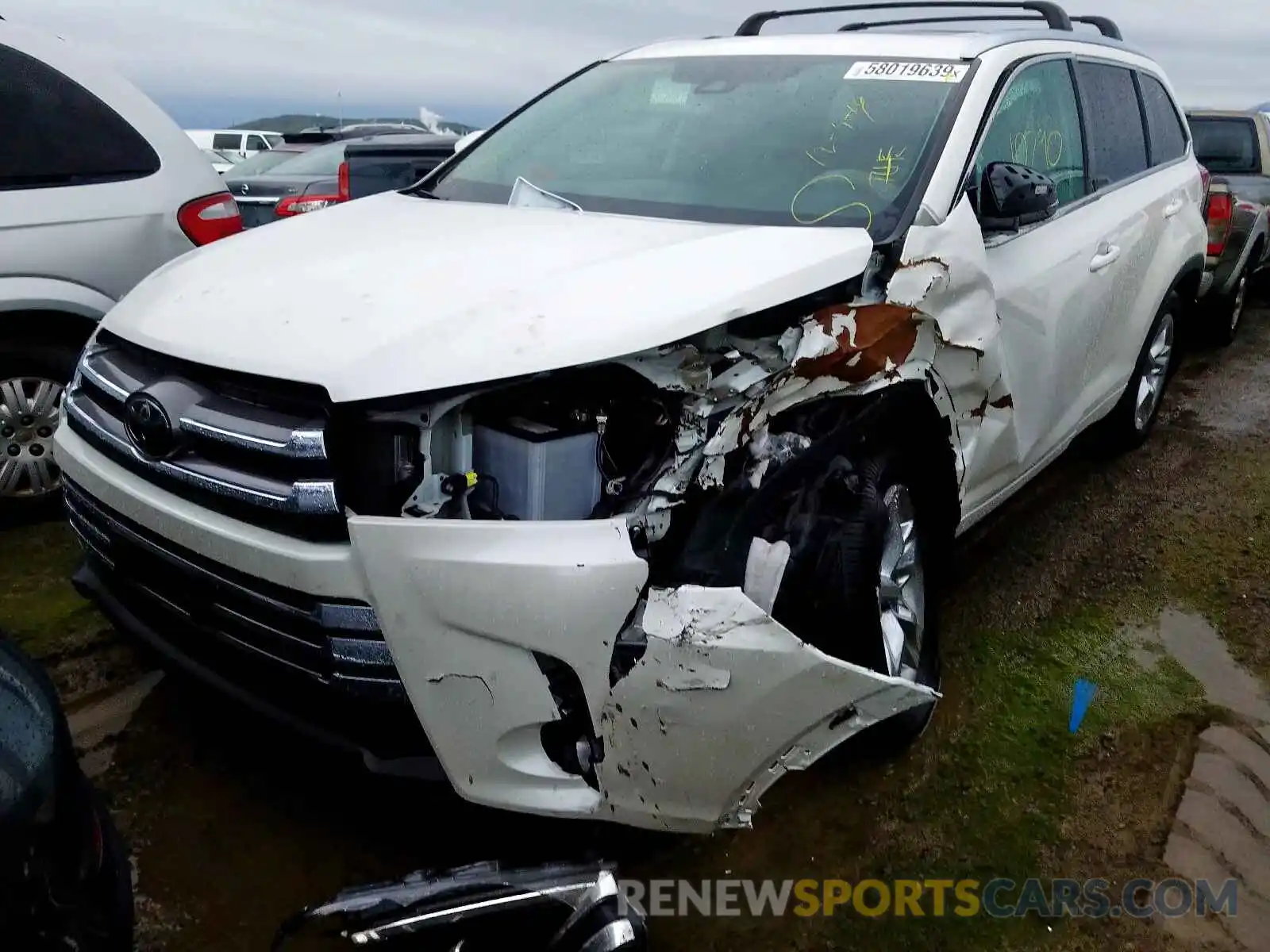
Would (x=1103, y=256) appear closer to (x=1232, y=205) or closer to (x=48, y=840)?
(x=48, y=840)

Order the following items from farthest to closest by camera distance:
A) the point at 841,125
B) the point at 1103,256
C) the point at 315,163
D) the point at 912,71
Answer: the point at 315,163 → the point at 1103,256 → the point at 912,71 → the point at 841,125

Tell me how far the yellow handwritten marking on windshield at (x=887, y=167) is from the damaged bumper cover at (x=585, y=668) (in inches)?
54.2

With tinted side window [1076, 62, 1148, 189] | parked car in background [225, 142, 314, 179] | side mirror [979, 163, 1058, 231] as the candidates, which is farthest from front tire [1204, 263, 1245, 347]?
parked car in background [225, 142, 314, 179]

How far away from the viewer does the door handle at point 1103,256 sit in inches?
139

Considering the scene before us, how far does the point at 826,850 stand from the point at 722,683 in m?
0.82

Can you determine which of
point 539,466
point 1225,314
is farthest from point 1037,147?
point 1225,314

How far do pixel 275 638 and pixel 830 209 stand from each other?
1664 millimetres

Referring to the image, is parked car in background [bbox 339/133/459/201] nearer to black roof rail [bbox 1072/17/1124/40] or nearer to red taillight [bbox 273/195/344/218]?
red taillight [bbox 273/195/344/218]

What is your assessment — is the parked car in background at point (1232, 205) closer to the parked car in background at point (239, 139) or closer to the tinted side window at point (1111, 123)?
the tinted side window at point (1111, 123)

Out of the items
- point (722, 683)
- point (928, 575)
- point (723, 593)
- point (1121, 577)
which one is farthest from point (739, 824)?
point (1121, 577)

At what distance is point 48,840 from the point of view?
1515mm

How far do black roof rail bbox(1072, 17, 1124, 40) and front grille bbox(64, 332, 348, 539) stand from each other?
13.8 ft

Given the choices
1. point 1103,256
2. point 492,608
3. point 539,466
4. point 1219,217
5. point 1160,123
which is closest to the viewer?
point 492,608

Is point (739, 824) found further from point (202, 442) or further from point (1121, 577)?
point (1121, 577)
